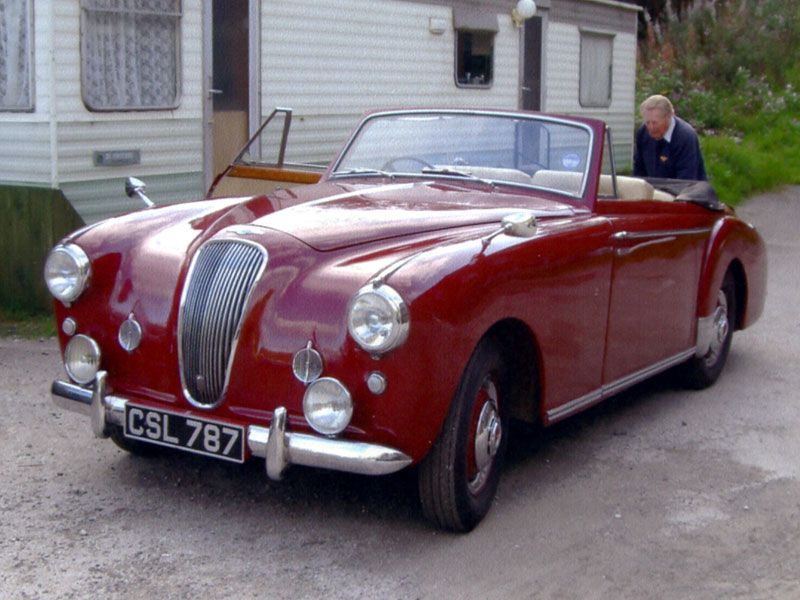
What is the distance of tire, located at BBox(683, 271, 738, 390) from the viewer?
6648mm

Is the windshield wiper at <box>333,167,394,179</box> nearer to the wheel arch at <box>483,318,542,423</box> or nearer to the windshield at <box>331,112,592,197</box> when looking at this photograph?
the windshield at <box>331,112,592,197</box>

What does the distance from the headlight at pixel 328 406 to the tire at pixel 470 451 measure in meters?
0.39

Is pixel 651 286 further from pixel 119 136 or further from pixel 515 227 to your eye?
pixel 119 136

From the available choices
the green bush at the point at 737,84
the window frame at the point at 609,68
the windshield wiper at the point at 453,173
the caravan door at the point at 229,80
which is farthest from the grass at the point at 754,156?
the windshield wiper at the point at 453,173

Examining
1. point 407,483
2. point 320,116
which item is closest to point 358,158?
point 407,483

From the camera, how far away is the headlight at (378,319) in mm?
4016

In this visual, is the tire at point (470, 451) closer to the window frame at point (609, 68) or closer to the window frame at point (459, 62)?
the window frame at point (459, 62)

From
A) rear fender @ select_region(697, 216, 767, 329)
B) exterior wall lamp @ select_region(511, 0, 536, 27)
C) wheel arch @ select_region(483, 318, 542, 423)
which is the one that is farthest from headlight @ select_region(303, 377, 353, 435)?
exterior wall lamp @ select_region(511, 0, 536, 27)

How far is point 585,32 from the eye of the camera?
15719 mm

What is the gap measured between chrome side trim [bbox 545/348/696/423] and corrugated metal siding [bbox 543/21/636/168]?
29.6 feet

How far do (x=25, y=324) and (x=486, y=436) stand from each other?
457 cm

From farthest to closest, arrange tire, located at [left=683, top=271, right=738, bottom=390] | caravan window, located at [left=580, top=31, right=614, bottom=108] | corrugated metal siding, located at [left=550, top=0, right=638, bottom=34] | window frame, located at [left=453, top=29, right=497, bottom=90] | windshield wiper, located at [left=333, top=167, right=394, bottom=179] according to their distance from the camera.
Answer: caravan window, located at [left=580, top=31, right=614, bottom=108]
corrugated metal siding, located at [left=550, top=0, right=638, bottom=34]
window frame, located at [left=453, top=29, right=497, bottom=90]
tire, located at [left=683, top=271, right=738, bottom=390]
windshield wiper, located at [left=333, top=167, right=394, bottom=179]

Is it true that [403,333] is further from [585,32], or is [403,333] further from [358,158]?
[585,32]

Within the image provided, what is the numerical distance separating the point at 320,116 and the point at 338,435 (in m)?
7.05
